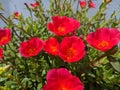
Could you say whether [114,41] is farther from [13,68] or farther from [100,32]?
[13,68]

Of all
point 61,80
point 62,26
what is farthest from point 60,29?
point 61,80

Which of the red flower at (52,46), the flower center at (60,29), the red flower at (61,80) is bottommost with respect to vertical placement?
the red flower at (61,80)

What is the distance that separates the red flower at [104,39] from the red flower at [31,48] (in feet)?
0.35

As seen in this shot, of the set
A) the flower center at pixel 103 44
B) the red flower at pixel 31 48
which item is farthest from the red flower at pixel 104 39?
the red flower at pixel 31 48

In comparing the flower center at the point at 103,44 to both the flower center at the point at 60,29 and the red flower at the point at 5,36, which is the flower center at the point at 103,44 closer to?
the flower center at the point at 60,29

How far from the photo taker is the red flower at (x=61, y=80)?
660 millimetres

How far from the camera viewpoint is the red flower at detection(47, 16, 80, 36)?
2.49 ft

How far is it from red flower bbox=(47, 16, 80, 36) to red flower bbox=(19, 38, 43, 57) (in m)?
0.04

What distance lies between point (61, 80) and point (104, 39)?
144 mm

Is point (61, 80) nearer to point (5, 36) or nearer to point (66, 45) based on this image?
point (66, 45)

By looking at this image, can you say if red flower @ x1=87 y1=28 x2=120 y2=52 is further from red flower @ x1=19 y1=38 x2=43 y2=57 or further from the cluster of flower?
red flower @ x1=19 y1=38 x2=43 y2=57

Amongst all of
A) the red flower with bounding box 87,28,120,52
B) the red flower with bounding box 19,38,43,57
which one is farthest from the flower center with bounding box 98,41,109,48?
the red flower with bounding box 19,38,43,57

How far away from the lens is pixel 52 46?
726 millimetres

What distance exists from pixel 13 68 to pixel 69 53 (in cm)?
21
